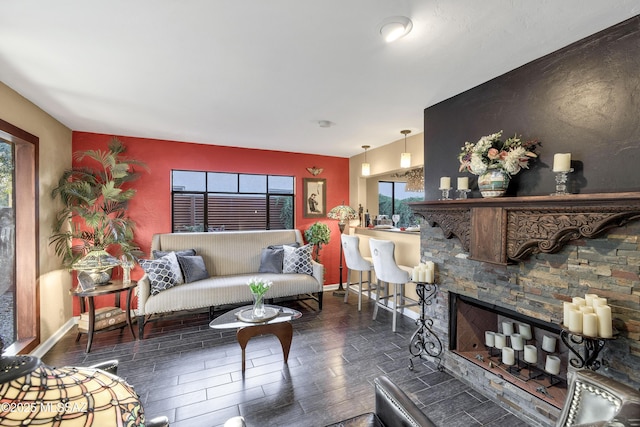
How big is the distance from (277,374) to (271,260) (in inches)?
78.6

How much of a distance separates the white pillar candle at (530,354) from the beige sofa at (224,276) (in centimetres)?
261

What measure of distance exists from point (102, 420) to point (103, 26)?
2021 millimetres

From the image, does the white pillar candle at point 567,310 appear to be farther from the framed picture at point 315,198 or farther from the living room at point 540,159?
the framed picture at point 315,198

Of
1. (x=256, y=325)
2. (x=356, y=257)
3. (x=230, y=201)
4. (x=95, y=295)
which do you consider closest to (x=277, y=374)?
(x=256, y=325)

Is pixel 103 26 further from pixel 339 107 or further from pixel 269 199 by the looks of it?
pixel 269 199

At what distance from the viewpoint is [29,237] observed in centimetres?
292

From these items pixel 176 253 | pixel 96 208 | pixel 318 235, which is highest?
pixel 96 208

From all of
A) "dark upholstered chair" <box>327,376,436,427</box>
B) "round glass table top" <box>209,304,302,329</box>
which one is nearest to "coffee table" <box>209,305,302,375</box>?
"round glass table top" <box>209,304,302,329</box>

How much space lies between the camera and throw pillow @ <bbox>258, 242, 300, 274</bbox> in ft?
14.5

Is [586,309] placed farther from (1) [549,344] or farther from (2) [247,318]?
(2) [247,318]

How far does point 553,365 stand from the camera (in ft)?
7.02

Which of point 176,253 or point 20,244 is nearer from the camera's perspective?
point 20,244

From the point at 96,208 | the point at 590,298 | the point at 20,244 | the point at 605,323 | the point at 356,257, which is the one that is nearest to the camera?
the point at 605,323

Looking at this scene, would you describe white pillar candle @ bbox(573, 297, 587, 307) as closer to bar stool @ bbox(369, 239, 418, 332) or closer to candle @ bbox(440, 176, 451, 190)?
candle @ bbox(440, 176, 451, 190)
